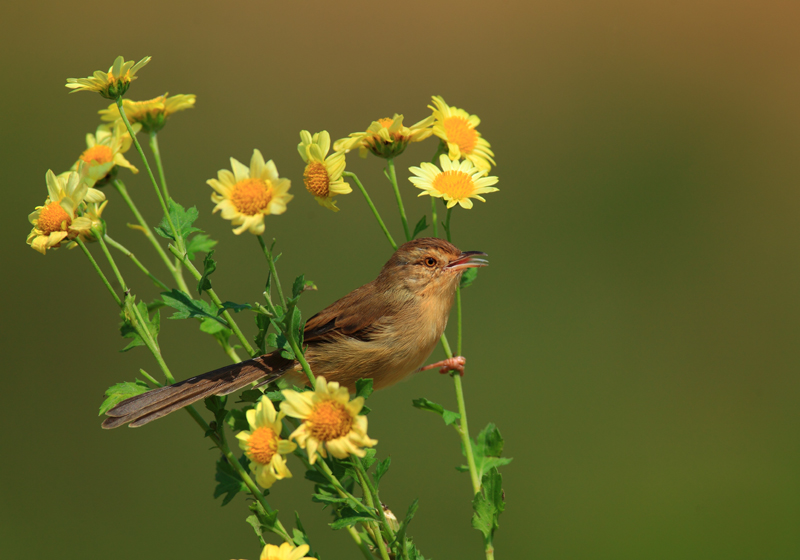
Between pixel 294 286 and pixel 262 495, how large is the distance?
676 mm

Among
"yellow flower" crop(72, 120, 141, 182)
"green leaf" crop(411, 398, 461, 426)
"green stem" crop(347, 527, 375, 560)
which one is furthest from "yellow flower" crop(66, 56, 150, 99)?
"green stem" crop(347, 527, 375, 560)

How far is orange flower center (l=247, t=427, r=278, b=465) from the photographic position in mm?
1592

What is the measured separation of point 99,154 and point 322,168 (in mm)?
863

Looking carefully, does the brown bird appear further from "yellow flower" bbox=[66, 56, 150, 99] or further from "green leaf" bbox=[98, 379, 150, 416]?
"yellow flower" bbox=[66, 56, 150, 99]

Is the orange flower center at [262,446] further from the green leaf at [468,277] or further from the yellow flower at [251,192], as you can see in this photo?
the green leaf at [468,277]

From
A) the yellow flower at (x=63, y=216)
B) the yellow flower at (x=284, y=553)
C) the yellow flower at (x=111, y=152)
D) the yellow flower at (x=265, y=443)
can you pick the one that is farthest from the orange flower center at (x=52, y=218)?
the yellow flower at (x=284, y=553)

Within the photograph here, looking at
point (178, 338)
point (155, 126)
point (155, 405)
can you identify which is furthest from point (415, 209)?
point (155, 405)

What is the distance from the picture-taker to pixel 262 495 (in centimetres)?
184

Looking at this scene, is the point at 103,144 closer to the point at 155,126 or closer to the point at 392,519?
the point at 155,126

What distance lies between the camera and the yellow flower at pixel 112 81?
200cm

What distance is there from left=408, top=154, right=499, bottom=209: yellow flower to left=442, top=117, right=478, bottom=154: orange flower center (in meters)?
0.11

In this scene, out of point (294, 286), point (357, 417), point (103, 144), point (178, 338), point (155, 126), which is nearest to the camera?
point (357, 417)

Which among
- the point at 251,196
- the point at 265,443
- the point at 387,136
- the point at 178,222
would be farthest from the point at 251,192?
the point at 387,136

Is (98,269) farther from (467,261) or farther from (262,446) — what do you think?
(467,261)
